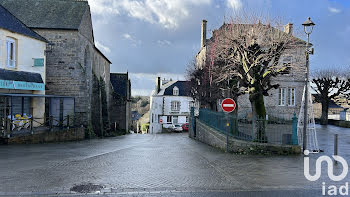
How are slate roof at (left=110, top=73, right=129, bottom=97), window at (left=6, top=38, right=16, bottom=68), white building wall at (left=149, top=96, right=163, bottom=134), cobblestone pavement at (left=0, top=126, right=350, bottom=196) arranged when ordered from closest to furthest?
1. cobblestone pavement at (left=0, top=126, right=350, bottom=196)
2. window at (left=6, top=38, right=16, bottom=68)
3. slate roof at (left=110, top=73, right=129, bottom=97)
4. white building wall at (left=149, top=96, right=163, bottom=134)

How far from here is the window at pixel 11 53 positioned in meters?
16.8

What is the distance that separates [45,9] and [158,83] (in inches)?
1154

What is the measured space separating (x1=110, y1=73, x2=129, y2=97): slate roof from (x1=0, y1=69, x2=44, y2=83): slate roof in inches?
887

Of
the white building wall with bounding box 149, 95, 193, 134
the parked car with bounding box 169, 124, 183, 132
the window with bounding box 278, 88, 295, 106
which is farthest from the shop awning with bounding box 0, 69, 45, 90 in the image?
the white building wall with bounding box 149, 95, 193, 134

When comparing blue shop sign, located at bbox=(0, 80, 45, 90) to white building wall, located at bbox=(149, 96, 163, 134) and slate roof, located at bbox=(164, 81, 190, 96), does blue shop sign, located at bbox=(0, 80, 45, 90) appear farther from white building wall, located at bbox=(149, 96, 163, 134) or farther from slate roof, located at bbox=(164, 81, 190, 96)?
slate roof, located at bbox=(164, 81, 190, 96)

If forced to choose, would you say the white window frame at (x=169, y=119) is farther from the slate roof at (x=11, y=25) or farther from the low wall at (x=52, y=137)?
the slate roof at (x=11, y=25)

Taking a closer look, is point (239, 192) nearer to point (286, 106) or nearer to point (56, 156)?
point (56, 156)

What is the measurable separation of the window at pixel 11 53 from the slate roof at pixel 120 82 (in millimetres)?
23886

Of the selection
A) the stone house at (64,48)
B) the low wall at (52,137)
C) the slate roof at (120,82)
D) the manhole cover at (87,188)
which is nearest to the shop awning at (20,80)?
the low wall at (52,137)

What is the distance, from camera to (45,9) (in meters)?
23.1

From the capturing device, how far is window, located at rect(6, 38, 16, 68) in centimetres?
1684

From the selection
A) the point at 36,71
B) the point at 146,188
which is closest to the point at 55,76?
the point at 36,71

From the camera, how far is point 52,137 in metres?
17.1

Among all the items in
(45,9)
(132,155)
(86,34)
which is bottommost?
(132,155)
